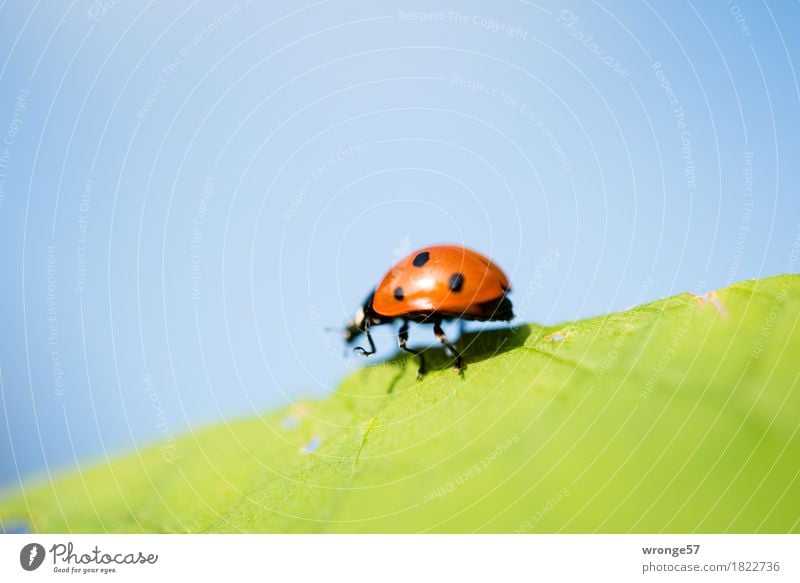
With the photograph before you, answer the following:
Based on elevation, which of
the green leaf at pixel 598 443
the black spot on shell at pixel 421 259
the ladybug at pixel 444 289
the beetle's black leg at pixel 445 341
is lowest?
the green leaf at pixel 598 443

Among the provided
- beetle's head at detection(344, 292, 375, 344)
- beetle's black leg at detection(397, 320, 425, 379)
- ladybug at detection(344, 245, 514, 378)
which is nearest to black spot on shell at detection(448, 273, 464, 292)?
ladybug at detection(344, 245, 514, 378)

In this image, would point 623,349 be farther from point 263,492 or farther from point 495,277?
point 263,492

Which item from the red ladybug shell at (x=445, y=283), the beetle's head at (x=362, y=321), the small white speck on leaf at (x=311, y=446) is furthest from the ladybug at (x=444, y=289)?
the small white speck on leaf at (x=311, y=446)

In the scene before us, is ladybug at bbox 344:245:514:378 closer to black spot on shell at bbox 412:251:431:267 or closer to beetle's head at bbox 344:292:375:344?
black spot on shell at bbox 412:251:431:267

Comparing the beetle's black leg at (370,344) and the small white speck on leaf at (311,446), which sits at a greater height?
the beetle's black leg at (370,344)

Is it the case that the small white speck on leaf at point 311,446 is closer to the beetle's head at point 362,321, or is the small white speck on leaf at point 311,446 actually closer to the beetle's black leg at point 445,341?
the beetle's black leg at point 445,341

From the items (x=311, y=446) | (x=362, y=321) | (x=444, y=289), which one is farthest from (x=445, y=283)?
(x=311, y=446)
